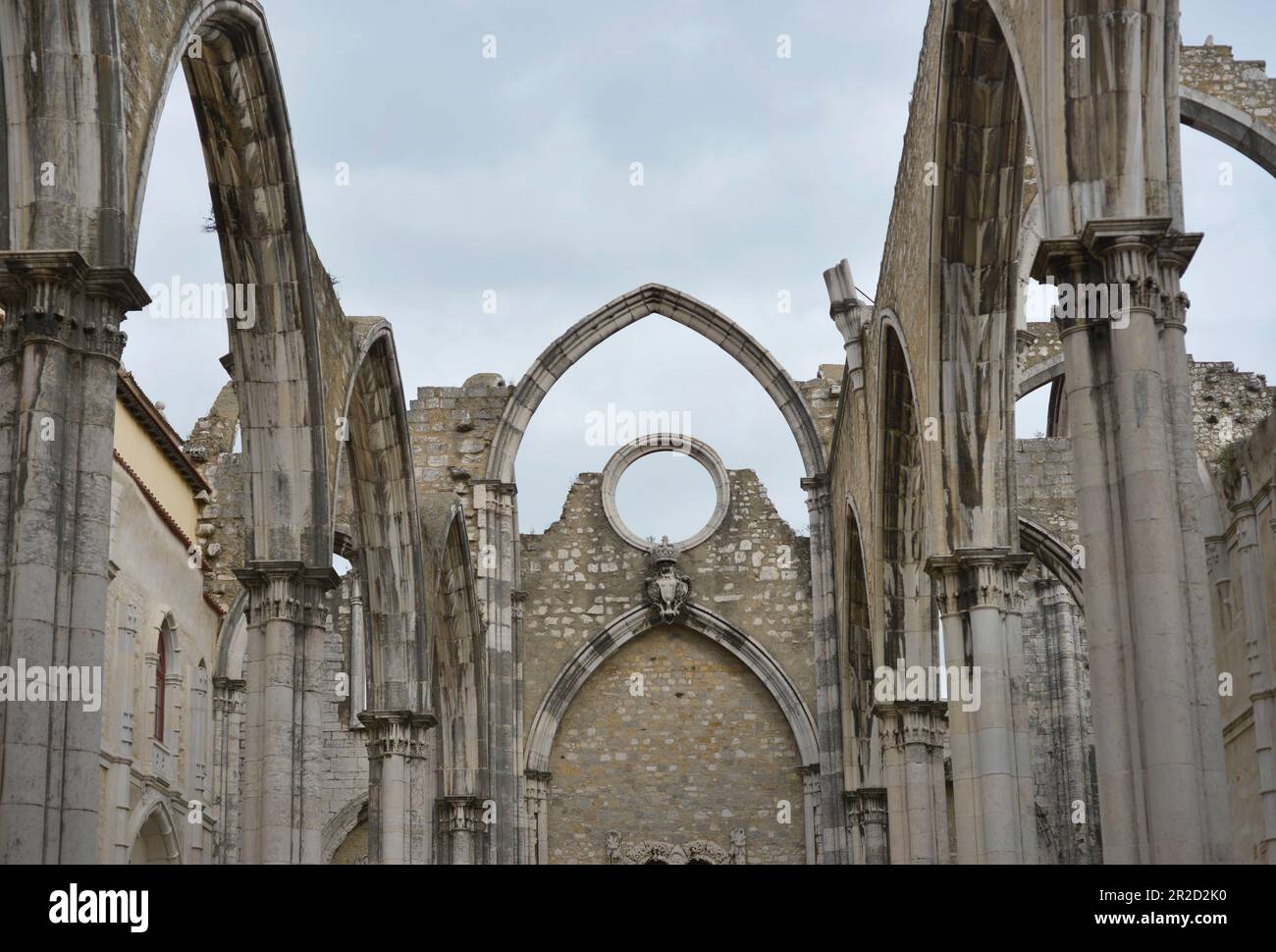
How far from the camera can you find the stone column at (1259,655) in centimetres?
1398

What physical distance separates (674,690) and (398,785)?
261 inches

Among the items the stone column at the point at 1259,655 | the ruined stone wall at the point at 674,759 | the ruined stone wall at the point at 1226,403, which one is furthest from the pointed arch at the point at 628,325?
the stone column at the point at 1259,655

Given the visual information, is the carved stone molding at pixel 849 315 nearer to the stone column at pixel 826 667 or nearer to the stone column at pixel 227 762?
the stone column at pixel 826 667

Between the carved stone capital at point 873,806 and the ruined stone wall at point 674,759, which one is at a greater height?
the ruined stone wall at point 674,759

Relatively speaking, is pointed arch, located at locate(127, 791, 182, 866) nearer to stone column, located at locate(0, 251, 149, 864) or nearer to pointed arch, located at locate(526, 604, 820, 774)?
pointed arch, located at locate(526, 604, 820, 774)

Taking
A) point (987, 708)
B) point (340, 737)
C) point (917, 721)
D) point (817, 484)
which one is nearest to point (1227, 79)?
point (817, 484)

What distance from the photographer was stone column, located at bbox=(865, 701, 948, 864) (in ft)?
53.1

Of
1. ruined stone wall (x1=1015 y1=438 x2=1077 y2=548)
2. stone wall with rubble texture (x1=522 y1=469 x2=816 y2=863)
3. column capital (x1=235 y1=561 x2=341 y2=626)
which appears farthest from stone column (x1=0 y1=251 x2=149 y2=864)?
stone wall with rubble texture (x1=522 y1=469 x2=816 y2=863)

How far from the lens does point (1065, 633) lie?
2123 cm

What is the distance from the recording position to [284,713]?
492 inches

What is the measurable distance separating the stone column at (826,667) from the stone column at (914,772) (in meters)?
4.22
